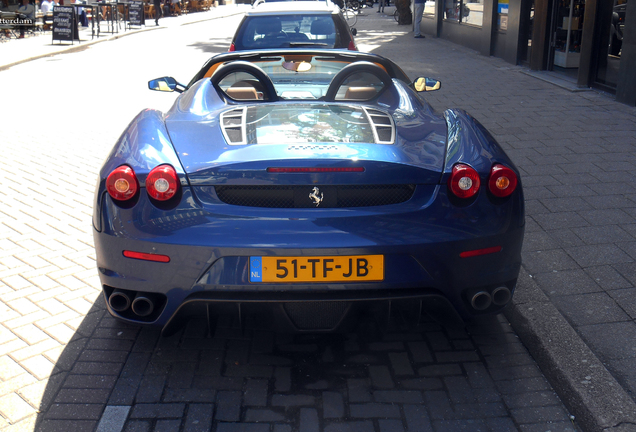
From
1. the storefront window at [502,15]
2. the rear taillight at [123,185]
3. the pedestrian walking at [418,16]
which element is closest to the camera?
the rear taillight at [123,185]

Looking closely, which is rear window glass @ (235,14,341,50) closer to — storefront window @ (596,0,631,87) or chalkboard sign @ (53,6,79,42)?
storefront window @ (596,0,631,87)

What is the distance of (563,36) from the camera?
1236 cm

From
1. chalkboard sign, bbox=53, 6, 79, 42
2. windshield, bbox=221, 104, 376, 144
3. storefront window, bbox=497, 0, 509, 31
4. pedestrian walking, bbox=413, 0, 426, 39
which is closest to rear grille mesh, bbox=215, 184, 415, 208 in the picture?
windshield, bbox=221, 104, 376, 144

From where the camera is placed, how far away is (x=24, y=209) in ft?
17.1

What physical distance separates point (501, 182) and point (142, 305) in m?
1.58

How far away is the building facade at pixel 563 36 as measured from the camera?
365 inches

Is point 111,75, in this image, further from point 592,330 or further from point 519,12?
point 592,330

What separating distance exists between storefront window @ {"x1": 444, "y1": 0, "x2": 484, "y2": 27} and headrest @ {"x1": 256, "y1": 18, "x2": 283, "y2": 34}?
866 cm

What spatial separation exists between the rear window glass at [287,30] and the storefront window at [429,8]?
525 inches

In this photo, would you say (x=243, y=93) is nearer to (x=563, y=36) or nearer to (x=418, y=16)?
(x=563, y=36)

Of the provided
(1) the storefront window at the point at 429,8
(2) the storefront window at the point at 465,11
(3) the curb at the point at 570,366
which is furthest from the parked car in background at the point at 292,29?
(1) the storefront window at the point at 429,8

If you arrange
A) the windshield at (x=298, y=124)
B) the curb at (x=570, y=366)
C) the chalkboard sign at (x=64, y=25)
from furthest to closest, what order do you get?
1. the chalkboard sign at (x=64, y=25)
2. the windshield at (x=298, y=124)
3. the curb at (x=570, y=366)

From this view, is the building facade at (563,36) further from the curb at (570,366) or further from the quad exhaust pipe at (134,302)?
the quad exhaust pipe at (134,302)

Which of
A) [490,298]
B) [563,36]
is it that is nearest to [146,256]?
[490,298]
